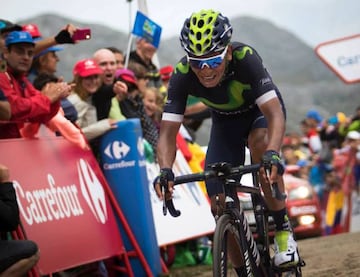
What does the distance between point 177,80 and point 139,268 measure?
272 cm

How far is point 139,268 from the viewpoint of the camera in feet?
25.4

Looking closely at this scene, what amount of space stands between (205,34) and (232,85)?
1.93 ft

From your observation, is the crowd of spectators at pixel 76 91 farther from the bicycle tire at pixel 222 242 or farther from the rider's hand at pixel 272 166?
the rider's hand at pixel 272 166

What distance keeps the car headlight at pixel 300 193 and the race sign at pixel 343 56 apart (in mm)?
1773

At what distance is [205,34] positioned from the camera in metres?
5.15

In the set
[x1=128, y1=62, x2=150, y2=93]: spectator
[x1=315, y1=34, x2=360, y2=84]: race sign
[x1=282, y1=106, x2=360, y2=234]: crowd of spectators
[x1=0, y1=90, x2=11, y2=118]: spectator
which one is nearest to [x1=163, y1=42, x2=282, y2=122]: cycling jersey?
[x1=0, y1=90, x2=11, y2=118]: spectator

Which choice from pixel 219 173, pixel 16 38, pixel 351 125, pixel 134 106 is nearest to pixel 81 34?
pixel 16 38

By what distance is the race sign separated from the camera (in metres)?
12.5

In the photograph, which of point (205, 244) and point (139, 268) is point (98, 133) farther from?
point (205, 244)

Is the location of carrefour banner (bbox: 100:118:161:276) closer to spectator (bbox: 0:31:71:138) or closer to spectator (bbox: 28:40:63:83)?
spectator (bbox: 28:40:63:83)

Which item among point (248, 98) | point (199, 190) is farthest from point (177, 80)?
point (199, 190)

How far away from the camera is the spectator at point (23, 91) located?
6.43 metres

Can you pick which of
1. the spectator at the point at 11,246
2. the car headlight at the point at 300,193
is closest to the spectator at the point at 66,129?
the spectator at the point at 11,246

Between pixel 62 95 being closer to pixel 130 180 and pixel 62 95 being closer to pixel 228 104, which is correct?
pixel 130 180
